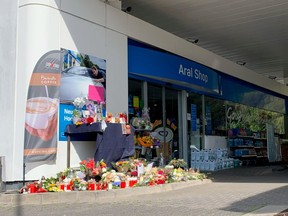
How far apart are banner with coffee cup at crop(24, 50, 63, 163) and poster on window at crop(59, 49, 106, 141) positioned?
10.9 inches

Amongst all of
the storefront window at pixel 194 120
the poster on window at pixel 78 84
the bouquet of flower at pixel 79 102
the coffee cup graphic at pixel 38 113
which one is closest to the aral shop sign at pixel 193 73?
the storefront window at pixel 194 120

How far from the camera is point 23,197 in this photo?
905cm

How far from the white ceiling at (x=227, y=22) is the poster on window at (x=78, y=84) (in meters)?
3.39

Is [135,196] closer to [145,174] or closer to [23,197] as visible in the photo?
[145,174]

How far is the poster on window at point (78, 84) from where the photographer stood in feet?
36.2

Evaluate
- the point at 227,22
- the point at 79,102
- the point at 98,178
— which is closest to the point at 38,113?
the point at 79,102

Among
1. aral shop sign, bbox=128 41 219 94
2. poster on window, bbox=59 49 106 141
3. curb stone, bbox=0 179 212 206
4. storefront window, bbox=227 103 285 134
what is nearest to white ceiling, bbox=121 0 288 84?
aral shop sign, bbox=128 41 219 94

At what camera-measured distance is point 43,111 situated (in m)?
10.4

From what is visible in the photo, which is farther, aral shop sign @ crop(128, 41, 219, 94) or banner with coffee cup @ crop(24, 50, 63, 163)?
aral shop sign @ crop(128, 41, 219, 94)

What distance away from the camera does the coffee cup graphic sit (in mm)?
10305

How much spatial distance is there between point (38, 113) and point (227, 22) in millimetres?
8665

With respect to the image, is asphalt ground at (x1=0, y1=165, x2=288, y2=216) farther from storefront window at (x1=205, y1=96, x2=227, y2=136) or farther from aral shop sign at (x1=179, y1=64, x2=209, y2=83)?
storefront window at (x1=205, y1=96, x2=227, y2=136)

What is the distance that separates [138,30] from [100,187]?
602cm

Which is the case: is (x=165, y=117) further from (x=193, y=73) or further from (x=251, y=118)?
(x=251, y=118)
